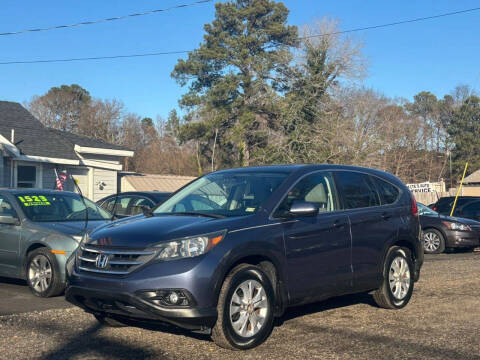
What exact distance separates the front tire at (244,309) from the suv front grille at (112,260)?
2.54 ft

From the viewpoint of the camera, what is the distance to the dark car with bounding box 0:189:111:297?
8.23 metres

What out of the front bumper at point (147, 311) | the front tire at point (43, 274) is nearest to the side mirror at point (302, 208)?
the front bumper at point (147, 311)

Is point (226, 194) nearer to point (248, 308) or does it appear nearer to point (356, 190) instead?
point (248, 308)

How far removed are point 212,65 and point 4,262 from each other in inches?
1319

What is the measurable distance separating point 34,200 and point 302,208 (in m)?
4.98

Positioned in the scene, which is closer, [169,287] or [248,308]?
[169,287]

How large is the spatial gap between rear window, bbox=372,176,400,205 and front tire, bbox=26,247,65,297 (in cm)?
428

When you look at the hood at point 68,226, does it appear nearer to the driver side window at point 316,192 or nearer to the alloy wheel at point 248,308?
the driver side window at point 316,192

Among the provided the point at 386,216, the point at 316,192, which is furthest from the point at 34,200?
the point at 386,216

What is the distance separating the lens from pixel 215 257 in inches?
213

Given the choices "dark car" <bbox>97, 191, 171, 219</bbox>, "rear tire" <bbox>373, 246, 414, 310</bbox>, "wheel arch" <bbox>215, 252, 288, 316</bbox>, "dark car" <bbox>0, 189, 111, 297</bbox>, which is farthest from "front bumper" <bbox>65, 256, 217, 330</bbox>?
"dark car" <bbox>97, 191, 171, 219</bbox>

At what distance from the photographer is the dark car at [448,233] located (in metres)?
15.4

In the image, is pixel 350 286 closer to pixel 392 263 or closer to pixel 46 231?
pixel 392 263

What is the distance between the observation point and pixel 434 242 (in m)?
15.6
